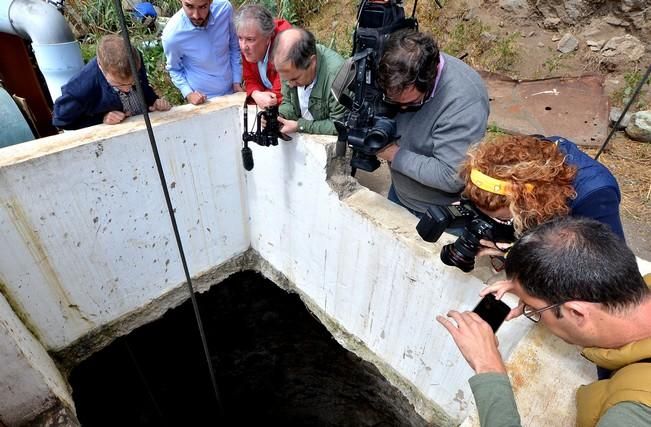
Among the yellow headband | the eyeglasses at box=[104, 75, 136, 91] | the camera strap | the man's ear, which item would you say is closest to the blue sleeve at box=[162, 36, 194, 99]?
the eyeglasses at box=[104, 75, 136, 91]

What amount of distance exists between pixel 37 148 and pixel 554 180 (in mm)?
2532

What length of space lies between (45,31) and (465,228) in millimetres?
3315

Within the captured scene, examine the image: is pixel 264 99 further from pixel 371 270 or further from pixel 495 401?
pixel 495 401

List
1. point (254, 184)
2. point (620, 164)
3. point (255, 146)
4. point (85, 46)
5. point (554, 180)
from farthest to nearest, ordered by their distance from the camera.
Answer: point (85, 46), point (620, 164), point (254, 184), point (255, 146), point (554, 180)

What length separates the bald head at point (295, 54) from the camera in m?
1.98

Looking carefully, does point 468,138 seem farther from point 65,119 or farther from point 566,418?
point 65,119

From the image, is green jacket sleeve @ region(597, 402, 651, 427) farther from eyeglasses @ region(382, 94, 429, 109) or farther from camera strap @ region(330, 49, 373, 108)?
camera strap @ region(330, 49, 373, 108)

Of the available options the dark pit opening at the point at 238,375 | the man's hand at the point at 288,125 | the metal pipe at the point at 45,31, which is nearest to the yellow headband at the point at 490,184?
the man's hand at the point at 288,125

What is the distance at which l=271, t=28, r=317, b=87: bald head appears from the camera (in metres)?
1.98

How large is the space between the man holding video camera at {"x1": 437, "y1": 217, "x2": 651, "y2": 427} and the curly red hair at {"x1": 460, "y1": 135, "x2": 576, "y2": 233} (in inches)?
7.4

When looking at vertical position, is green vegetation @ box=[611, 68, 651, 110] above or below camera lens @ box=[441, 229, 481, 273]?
below

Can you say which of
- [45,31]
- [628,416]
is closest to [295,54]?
[628,416]

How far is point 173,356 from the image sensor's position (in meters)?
3.17

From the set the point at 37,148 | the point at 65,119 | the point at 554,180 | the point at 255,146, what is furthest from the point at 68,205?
the point at 554,180
